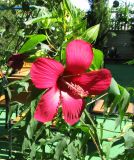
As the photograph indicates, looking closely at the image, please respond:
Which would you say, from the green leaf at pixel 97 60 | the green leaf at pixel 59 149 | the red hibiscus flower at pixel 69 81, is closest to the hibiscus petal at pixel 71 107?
the red hibiscus flower at pixel 69 81

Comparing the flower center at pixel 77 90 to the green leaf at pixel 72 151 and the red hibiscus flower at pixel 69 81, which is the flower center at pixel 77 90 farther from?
the green leaf at pixel 72 151

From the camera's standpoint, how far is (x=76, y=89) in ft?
2.56

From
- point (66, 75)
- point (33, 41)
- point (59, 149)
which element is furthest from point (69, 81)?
point (59, 149)

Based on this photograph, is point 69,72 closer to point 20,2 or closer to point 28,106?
point 28,106

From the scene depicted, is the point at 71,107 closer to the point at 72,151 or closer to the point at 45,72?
the point at 45,72

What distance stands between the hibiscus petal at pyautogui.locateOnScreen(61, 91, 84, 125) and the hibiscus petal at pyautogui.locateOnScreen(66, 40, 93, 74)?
0.17 feet

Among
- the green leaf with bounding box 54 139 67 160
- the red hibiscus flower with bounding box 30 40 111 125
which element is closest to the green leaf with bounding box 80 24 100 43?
the red hibiscus flower with bounding box 30 40 111 125

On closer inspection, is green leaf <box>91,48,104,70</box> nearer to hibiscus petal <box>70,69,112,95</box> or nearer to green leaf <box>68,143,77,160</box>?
hibiscus petal <box>70,69,112,95</box>

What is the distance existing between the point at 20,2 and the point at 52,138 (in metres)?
0.55

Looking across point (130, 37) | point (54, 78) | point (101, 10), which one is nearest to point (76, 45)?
point (54, 78)

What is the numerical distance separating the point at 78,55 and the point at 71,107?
10cm

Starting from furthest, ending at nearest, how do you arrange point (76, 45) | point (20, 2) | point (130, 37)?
point (130, 37) < point (20, 2) < point (76, 45)

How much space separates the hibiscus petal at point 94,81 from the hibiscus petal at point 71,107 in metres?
0.03

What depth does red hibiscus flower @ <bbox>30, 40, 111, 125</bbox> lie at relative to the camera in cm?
72
